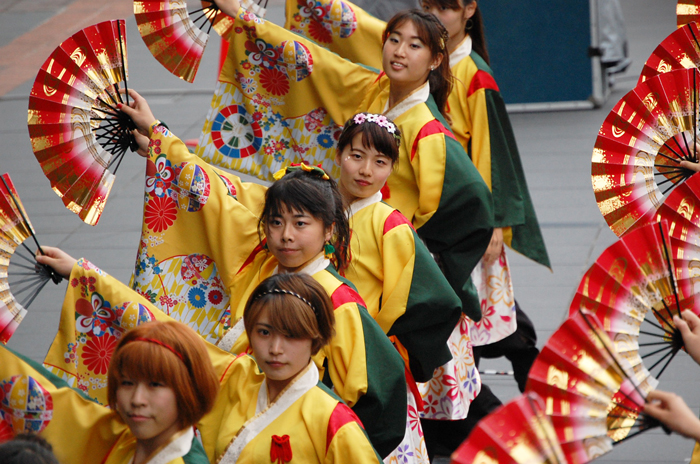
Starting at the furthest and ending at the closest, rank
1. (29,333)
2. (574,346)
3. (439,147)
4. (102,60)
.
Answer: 1. (29,333)
2. (439,147)
3. (102,60)
4. (574,346)

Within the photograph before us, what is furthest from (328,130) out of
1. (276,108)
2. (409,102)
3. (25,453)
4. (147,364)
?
(25,453)

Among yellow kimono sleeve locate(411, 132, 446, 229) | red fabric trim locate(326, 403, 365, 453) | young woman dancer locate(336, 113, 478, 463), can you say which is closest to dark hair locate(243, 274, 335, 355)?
red fabric trim locate(326, 403, 365, 453)

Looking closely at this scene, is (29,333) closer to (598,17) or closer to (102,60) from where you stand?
(102,60)

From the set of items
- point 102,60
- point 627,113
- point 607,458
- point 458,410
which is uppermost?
point 102,60

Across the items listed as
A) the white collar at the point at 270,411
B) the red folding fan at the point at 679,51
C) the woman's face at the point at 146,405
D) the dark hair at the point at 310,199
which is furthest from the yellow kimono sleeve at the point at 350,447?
the red folding fan at the point at 679,51

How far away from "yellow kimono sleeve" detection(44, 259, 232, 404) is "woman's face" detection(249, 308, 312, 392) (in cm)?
20

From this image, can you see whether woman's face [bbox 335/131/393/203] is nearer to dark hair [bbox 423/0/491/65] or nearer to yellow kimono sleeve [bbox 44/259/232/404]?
yellow kimono sleeve [bbox 44/259/232/404]

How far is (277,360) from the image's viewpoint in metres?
1.97

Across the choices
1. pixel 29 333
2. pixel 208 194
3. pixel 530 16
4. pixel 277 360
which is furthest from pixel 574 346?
pixel 530 16

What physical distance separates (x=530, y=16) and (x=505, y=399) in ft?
13.7

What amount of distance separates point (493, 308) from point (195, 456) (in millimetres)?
1796

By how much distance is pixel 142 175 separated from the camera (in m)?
5.93

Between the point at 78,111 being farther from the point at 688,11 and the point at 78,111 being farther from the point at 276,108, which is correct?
the point at 688,11

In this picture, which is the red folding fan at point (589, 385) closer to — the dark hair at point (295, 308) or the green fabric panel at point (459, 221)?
the dark hair at point (295, 308)
